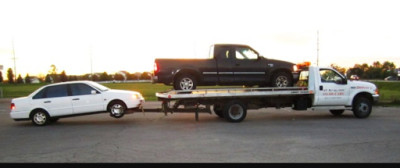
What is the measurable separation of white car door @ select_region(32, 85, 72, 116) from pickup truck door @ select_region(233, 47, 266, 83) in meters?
5.65

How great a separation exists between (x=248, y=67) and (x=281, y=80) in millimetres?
1262

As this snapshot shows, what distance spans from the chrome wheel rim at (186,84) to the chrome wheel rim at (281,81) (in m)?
2.91

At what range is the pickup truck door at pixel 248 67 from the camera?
36.3ft

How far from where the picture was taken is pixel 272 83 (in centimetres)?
1125

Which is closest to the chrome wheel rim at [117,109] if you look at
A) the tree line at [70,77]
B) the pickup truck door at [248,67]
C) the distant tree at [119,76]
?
the pickup truck door at [248,67]

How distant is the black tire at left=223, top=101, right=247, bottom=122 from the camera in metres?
11.1

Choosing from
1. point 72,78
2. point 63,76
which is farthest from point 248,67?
point 63,76

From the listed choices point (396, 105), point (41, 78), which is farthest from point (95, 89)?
point (41, 78)

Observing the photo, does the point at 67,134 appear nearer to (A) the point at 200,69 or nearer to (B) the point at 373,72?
(A) the point at 200,69

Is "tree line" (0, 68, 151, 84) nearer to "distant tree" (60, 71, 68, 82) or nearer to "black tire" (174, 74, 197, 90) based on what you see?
"distant tree" (60, 71, 68, 82)

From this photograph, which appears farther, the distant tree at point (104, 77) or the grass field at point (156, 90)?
the distant tree at point (104, 77)

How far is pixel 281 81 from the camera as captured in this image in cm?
1137

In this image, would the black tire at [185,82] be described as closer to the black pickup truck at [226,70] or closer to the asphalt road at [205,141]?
the black pickup truck at [226,70]

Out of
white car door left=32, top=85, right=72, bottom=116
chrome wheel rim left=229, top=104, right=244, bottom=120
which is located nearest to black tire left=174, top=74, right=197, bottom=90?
chrome wheel rim left=229, top=104, right=244, bottom=120
